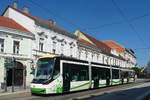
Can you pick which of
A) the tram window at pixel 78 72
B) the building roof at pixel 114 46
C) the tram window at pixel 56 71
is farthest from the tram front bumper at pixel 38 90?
the building roof at pixel 114 46

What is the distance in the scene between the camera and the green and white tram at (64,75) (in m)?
24.2

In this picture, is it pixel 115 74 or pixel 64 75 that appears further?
pixel 115 74

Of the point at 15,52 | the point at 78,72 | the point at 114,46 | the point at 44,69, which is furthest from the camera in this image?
the point at 114,46

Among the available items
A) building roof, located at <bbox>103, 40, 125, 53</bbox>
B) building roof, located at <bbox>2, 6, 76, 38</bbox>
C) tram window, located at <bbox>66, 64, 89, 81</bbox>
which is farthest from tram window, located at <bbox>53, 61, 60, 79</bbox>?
building roof, located at <bbox>103, 40, 125, 53</bbox>

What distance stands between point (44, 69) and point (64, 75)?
1742 millimetres

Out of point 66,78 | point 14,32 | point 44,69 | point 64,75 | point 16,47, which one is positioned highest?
point 14,32

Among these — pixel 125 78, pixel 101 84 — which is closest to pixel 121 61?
pixel 125 78

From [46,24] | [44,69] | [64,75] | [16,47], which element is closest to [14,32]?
[16,47]

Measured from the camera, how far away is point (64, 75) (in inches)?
1016

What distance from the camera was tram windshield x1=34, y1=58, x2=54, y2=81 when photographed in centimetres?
2444

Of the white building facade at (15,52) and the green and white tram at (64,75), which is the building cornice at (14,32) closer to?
the white building facade at (15,52)

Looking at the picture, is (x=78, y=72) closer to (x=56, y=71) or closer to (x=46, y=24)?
(x=56, y=71)

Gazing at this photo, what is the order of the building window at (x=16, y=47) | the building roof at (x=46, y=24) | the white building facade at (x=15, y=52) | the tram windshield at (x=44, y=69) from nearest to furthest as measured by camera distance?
the tram windshield at (x=44, y=69), the white building facade at (x=15, y=52), the building window at (x=16, y=47), the building roof at (x=46, y=24)

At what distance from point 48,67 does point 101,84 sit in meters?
12.4
